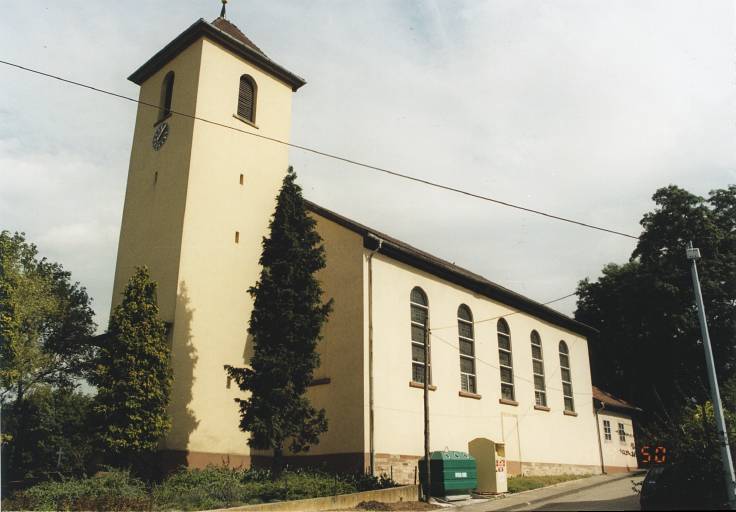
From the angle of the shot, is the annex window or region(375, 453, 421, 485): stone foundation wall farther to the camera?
the annex window

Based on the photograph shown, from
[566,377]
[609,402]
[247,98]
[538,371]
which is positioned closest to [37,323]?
[247,98]

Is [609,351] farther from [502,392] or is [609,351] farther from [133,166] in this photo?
[133,166]

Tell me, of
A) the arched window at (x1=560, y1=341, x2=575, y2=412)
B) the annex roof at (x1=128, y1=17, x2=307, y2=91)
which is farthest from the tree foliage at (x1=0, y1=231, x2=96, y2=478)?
the arched window at (x1=560, y1=341, x2=575, y2=412)

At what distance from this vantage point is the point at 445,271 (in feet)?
83.6

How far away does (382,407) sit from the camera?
68.0 ft

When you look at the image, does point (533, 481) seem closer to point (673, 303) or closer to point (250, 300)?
point (250, 300)

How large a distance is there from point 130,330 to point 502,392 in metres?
16.4

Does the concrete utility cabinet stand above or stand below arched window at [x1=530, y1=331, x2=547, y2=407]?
below

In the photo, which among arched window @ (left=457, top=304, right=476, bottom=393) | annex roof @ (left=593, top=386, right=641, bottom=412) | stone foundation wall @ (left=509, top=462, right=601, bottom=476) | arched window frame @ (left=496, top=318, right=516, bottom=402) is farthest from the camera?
annex roof @ (left=593, top=386, right=641, bottom=412)

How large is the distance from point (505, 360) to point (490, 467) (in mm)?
7625

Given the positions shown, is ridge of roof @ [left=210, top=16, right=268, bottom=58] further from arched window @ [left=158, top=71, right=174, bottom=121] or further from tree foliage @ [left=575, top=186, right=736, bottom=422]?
tree foliage @ [left=575, top=186, right=736, bottom=422]

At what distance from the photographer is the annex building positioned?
20.7m

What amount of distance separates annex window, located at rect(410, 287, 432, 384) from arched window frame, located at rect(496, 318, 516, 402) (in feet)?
18.7

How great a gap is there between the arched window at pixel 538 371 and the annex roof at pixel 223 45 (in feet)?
56.0
